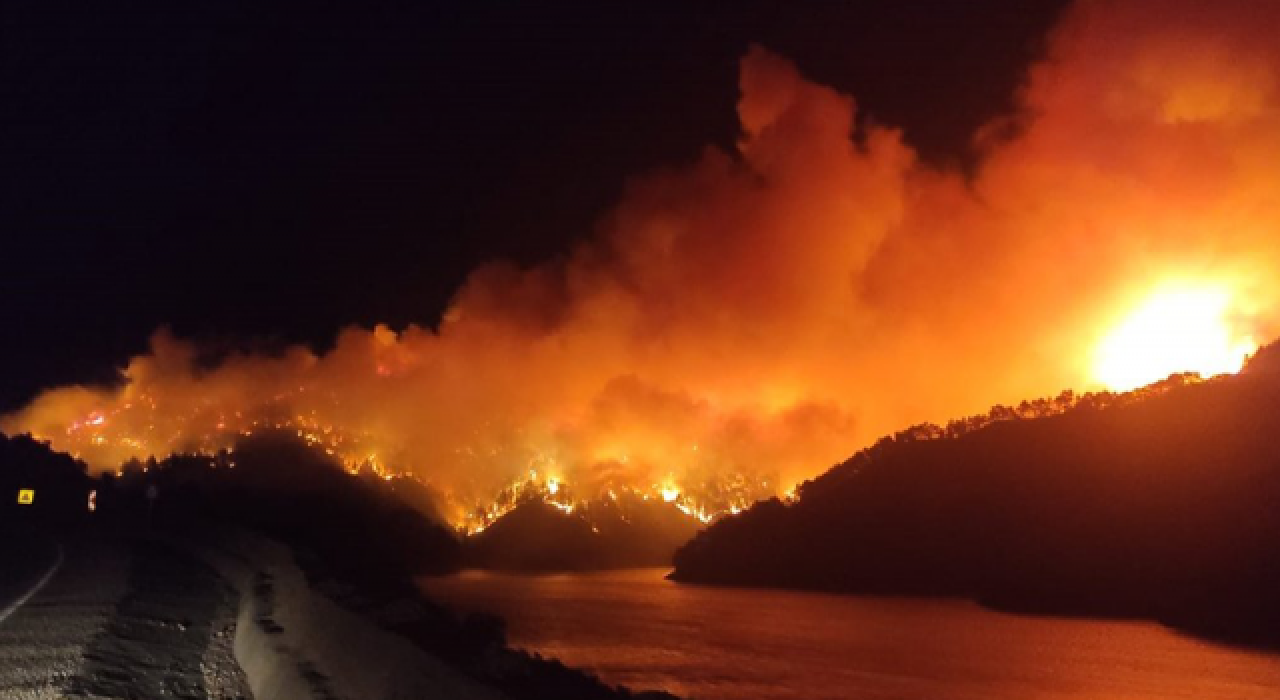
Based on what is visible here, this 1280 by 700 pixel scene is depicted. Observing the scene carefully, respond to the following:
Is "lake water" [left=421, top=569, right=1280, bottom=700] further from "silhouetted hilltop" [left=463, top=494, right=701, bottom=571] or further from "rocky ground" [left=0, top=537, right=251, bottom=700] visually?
"silhouetted hilltop" [left=463, top=494, right=701, bottom=571]

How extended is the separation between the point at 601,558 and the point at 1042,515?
6327 centimetres

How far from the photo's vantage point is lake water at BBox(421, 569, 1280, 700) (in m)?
36.2

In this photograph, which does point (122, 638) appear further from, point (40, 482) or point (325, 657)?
point (40, 482)

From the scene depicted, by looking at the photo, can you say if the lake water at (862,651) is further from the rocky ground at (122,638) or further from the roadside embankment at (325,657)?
the rocky ground at (122,638)

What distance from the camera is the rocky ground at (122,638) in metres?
16.2

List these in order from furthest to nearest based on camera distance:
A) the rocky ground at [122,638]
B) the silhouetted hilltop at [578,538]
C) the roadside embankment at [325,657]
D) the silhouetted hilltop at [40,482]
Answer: the silhouetted hilltop at [578,538]
the silhouetted hilltop at [40,482]
the rocky ground at [122,638]
the roadside embankment at [325,657]

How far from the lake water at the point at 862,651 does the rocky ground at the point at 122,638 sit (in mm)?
12484

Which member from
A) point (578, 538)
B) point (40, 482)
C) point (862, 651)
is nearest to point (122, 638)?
point (862, 651)

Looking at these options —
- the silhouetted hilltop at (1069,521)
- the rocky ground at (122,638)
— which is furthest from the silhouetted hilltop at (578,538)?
the rocky ground at (122,638)

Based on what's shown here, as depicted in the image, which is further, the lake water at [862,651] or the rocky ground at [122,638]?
the lake water at [862,651]

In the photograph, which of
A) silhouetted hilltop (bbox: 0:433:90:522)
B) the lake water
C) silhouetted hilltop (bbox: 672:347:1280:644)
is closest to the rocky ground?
the lake water

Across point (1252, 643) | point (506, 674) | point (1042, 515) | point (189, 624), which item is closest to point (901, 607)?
point (1042, 515)

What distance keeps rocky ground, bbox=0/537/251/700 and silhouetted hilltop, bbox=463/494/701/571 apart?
97767 mm

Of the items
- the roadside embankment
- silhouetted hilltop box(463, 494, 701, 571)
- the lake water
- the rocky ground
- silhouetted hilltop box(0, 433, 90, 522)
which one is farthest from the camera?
silhouetted hilltop box(463, 494, 701, 571)
